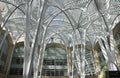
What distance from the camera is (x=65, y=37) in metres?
47.6

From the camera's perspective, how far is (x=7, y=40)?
44531 mm

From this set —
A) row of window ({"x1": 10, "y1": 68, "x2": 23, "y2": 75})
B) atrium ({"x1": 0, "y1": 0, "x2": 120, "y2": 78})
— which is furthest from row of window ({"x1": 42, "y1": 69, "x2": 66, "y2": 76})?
row of window ({"x1": 10, "y1": 68, "x2": 23, "y2": 75})

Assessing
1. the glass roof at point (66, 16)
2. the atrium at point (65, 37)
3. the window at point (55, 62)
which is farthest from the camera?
the window at point (55, 62)

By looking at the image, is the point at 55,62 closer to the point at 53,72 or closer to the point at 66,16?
the point at 53,72

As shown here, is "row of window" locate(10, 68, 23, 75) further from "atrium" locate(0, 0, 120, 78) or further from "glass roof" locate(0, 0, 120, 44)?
"glass roof" locate(0, 0, 120, 44)

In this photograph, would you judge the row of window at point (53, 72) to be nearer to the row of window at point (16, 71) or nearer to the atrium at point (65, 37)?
the atrium at point (65, 37)

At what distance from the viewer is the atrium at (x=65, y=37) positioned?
106 ft

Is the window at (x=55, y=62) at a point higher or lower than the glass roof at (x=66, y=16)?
lower

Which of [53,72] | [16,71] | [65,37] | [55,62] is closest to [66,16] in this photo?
[65,37]

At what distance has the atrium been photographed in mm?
32188

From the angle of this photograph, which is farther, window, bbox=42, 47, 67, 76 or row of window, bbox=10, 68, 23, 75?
window, bbox=42, 47, 67, 76

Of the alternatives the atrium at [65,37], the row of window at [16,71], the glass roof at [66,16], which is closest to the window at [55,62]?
the atrium at [65,37]

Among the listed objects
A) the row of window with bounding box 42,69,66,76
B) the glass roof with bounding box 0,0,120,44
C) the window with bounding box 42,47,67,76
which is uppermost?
the glass roof with bounding box 0,0,120,44

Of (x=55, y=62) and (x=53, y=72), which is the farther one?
(x=55, y=62)
